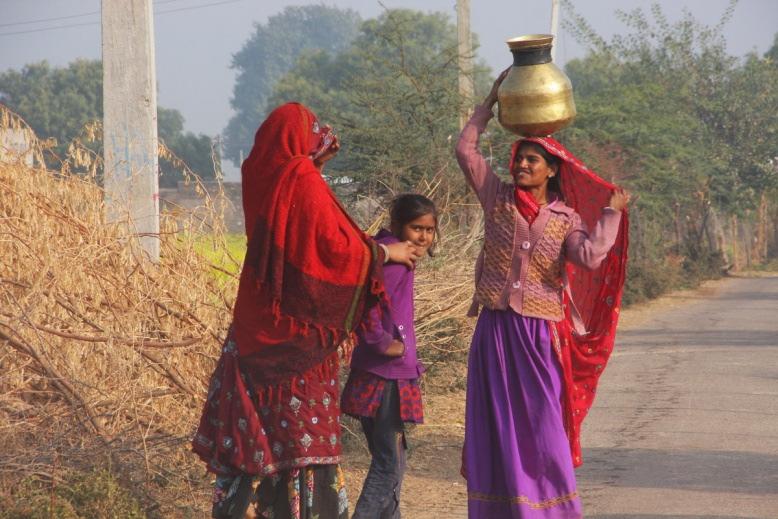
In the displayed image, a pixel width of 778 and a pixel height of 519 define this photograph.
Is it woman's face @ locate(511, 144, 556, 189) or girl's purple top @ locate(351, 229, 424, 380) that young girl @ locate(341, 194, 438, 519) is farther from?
woman's face @ locate(511, 144, 556, 189)

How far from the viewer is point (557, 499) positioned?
15.9 ft

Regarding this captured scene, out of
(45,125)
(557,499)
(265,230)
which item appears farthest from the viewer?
(45,125)

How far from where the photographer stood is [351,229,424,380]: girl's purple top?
493 centimetres

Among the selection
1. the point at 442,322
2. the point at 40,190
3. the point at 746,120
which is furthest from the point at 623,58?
the point at 40,190

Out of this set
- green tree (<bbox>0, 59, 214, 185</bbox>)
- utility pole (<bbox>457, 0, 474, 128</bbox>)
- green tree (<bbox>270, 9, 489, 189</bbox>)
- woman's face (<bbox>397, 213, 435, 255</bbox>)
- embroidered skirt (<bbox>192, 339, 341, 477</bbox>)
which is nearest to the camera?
embroidered skirt (<bbox>192, 339, 341, 477</bbox>)

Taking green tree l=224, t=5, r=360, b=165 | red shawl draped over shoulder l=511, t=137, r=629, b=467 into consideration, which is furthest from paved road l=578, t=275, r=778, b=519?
green tree l=224, t=5, r=360, b=165

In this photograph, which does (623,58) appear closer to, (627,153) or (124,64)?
(627,153)

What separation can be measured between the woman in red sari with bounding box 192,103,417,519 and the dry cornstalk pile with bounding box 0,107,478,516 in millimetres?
1137

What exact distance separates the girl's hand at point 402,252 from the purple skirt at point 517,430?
49 centimetres

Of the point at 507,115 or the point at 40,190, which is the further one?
the point at 40,190

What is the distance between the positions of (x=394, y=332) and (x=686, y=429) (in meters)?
3.85

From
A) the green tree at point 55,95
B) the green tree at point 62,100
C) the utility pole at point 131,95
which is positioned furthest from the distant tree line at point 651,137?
the green tree at point 55,95

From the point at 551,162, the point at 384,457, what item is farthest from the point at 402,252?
the point at 384,457

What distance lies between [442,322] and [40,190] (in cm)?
349
